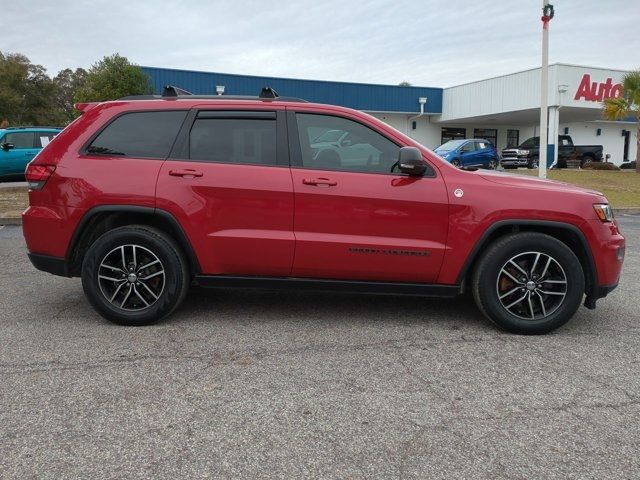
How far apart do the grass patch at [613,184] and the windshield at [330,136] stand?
42.5 feet

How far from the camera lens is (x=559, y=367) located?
3.55 m

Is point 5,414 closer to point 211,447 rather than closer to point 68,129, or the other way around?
point 211,447

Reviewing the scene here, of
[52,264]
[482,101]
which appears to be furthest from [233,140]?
[482,101]

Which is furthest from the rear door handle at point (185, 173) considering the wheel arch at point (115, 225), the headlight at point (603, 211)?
the headlight at point (603, 211)

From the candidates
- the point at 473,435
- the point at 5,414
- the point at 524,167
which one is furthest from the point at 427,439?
the point at 524,167

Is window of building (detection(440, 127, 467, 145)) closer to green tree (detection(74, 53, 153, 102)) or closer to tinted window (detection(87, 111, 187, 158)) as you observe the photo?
green tree (detection(74, 53, 153, 102))

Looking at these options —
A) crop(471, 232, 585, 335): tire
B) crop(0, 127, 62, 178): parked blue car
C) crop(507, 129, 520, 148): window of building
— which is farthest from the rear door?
crop(507, 129, 520, 148): window of building

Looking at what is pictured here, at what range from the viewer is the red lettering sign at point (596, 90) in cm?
2800

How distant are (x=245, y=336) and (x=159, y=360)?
72 cm

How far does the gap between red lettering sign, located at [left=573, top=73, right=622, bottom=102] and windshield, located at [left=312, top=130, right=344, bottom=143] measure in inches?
1087

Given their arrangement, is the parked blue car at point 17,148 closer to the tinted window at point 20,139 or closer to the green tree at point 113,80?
the tinted window at point 20,139

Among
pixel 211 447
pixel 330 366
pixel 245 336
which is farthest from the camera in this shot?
pixel 245 336

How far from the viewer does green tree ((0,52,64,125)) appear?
154 feet

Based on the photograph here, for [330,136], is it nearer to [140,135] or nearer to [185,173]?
[185,173]
